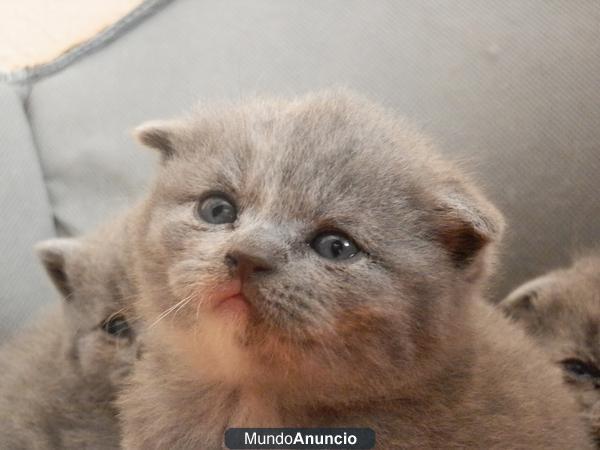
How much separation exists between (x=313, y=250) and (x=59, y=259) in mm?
764

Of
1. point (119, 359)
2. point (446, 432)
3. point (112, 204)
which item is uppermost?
point (112, 204)

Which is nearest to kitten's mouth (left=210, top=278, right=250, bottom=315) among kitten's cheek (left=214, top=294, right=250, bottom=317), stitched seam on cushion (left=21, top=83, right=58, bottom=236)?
kitten's cheek (left=214, top=294, right=250, bottom=317)

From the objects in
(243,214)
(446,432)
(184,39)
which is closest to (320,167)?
(243,214)

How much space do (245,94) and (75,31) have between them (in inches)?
22.3

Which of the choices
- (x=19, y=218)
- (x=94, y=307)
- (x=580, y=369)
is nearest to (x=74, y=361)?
(x=94, y=307)

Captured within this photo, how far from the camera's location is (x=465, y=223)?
3.37ft

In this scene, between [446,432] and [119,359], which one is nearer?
[446,432]

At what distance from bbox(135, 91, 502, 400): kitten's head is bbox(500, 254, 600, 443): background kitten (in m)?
0.43

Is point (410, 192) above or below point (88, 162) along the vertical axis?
below

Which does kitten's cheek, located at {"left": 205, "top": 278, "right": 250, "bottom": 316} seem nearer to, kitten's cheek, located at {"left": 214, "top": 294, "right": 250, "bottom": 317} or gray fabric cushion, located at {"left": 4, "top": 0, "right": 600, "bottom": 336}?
kitten's cheek, located at {"left": 214, "top": 294, "right": 250, "bottom": 317}

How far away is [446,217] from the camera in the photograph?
1.04 meters

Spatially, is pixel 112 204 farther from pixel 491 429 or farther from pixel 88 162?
pixel 491 429

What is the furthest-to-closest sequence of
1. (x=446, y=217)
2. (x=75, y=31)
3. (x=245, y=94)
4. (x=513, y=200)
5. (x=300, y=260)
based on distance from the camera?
(x=75, y=31) < (x=513, y=200) < (x=245, y=94) < (x=446, y=217) < (x=300, y=260)

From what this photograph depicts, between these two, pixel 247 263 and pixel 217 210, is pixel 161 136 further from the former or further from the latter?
pixel 247 263
